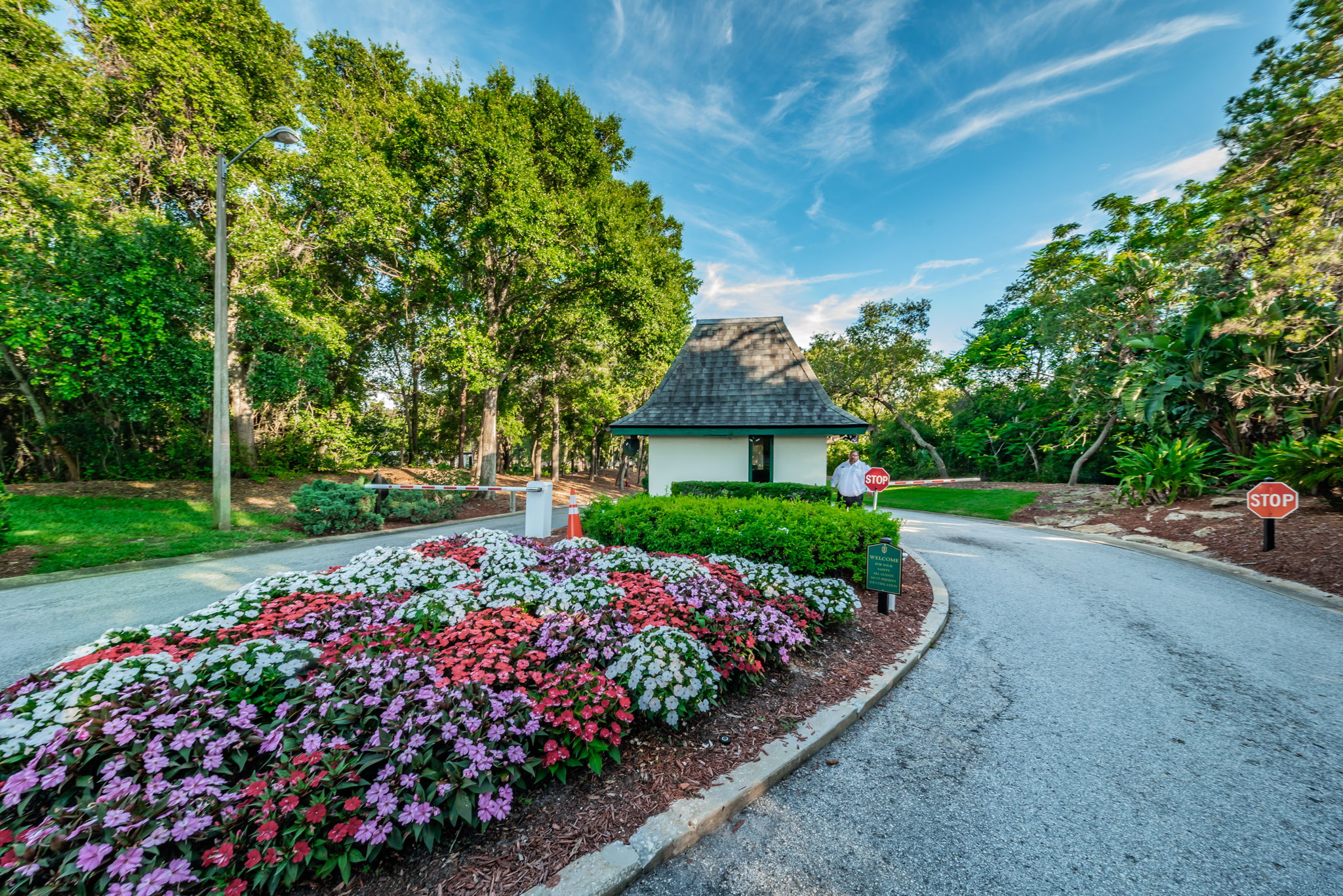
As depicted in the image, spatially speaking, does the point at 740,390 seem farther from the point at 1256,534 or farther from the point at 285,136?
the point at 285,136

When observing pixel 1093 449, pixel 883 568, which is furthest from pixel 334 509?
pixel 1093 449

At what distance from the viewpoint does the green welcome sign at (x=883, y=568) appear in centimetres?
457

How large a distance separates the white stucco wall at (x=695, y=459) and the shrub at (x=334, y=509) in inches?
252

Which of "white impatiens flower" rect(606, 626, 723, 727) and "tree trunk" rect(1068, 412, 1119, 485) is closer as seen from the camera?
"white impatiens flower" rect(606, 626, 723, 727)

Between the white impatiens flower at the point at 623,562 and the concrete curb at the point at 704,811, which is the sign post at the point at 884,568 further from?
the white impatiens flower at the point at 623,562

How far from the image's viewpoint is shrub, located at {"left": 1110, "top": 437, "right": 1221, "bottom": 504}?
33.7 feet

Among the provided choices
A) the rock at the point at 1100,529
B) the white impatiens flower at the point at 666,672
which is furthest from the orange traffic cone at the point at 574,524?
the rock at the point at 1100,529

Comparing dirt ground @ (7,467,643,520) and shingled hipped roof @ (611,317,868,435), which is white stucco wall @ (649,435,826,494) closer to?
shingled hipped roof @ (611,317,868,435)

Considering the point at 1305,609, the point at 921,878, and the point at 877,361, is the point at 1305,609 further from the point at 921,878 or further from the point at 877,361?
the point at 877,361

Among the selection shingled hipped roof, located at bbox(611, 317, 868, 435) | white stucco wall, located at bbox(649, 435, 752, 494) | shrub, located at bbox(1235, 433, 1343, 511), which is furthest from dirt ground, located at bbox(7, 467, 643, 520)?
shrub, located at bbox(1235, 433, 1343, 511)

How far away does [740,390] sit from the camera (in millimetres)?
12023

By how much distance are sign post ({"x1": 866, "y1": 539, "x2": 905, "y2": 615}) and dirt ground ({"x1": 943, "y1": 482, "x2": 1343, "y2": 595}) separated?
20.3 ft

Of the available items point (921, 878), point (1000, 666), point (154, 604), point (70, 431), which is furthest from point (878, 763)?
point (70, 431)

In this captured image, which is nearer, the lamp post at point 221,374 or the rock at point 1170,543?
the lamp post at point 221,374
